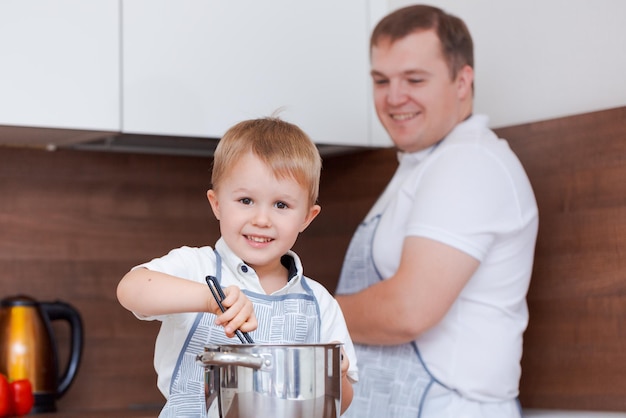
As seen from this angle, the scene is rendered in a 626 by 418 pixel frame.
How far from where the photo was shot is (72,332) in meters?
→ 1.94

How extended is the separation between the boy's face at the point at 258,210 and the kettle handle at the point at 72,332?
92 centimetres

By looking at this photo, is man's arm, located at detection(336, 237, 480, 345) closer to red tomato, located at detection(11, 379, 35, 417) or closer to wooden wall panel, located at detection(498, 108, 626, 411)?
wooden wall panel, located at detection(498, 108, 626, 411)

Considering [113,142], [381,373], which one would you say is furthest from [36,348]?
[381,373]

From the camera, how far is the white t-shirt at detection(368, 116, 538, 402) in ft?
5.27

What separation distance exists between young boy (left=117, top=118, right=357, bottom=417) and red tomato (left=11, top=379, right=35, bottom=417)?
0.71 meters

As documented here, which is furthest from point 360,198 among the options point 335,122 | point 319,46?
point 319,46

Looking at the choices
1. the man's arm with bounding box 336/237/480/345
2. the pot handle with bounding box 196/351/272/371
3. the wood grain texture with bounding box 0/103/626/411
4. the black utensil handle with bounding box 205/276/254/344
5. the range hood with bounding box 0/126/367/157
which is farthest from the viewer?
the range hood with bounding box 0/126/367/157

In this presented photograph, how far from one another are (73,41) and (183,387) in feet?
2.91

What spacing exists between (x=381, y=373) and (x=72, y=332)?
2.06 feet

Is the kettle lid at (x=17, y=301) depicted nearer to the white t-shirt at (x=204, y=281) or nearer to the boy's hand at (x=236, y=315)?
the white t-shirt at (x=204, y=281)

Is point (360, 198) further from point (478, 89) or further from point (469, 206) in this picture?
point (469, 206)

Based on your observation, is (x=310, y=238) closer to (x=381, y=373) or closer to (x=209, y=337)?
(x=381, y=373)

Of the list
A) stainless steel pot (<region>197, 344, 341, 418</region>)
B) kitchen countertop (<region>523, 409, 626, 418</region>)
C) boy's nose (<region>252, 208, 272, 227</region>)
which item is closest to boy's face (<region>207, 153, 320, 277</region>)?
boy's nose (<region>252, 208, 272, 227</region>)

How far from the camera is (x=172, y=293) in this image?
982 millimetres
